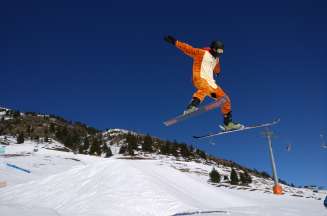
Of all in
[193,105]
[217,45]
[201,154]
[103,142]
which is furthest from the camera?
[103,142]

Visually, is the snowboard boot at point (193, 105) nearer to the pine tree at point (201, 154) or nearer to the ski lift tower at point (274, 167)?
the ski lift tower at point (274, 167)

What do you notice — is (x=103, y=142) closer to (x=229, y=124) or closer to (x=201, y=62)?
(x=229, y=124)

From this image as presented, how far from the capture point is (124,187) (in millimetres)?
16797

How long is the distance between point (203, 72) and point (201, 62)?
26cm

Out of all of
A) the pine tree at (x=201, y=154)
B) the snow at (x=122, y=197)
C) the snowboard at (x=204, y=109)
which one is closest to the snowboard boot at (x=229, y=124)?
the snowboard at (x=204, y=109)

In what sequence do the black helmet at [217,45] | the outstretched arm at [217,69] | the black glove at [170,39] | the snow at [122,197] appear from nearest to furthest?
1. the black helmet at [217,45]
2. the black glove at [170,39]
3. the outstretched arm at [217,69]
4. the snow at [122,197]

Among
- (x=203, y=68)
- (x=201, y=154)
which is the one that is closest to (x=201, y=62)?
(x=203, y=68)

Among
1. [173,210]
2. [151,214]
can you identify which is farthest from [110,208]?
[173,210]

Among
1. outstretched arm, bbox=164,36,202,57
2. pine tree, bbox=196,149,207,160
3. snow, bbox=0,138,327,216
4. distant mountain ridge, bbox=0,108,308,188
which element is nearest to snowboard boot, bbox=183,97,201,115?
outstretched arm, bbox=164,36,202,57

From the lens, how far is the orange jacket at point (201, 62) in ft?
29.7

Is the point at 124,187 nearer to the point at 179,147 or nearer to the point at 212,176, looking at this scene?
the point at 212,176

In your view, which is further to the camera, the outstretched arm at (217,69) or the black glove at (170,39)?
the outstretched arm at (217,69)

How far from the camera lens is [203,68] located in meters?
9.05

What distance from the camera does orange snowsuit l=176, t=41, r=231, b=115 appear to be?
29.7ft
